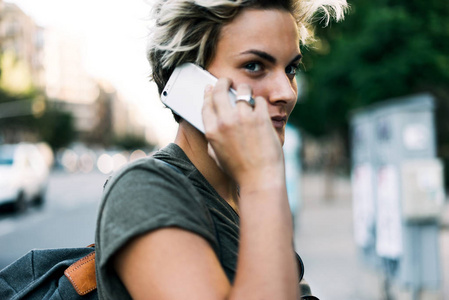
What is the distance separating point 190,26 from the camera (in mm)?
1510

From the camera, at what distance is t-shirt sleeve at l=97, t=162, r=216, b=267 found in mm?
1183

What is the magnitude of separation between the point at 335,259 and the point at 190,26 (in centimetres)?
882

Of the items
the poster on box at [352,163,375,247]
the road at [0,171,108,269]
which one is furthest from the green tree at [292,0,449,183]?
the poster on box at [352,163,375,247]

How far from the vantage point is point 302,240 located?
1203 cm

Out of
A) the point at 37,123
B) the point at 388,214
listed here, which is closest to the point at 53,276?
the point at 388,214

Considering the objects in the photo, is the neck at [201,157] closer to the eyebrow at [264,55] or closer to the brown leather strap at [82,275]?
the eyebrow at [264,55]

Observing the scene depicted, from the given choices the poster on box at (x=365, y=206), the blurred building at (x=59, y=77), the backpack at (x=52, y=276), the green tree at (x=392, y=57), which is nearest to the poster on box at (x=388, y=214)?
the poster on box at (x=365, y=206)

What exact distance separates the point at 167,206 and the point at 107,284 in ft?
0.73

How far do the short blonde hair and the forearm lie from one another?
0.44m

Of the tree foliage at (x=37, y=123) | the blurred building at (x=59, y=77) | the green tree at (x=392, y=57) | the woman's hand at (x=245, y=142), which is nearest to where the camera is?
the woman's hand at (x=245, y=142)

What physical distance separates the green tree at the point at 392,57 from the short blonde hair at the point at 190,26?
17.6m

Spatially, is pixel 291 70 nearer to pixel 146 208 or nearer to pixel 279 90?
pixel 279 90

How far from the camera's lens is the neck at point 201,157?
1568 millimetres

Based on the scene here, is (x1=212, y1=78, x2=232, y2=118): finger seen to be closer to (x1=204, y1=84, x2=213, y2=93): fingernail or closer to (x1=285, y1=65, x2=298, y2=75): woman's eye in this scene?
(x1=204, y1=84, x2=213, y2=93): fingernail
